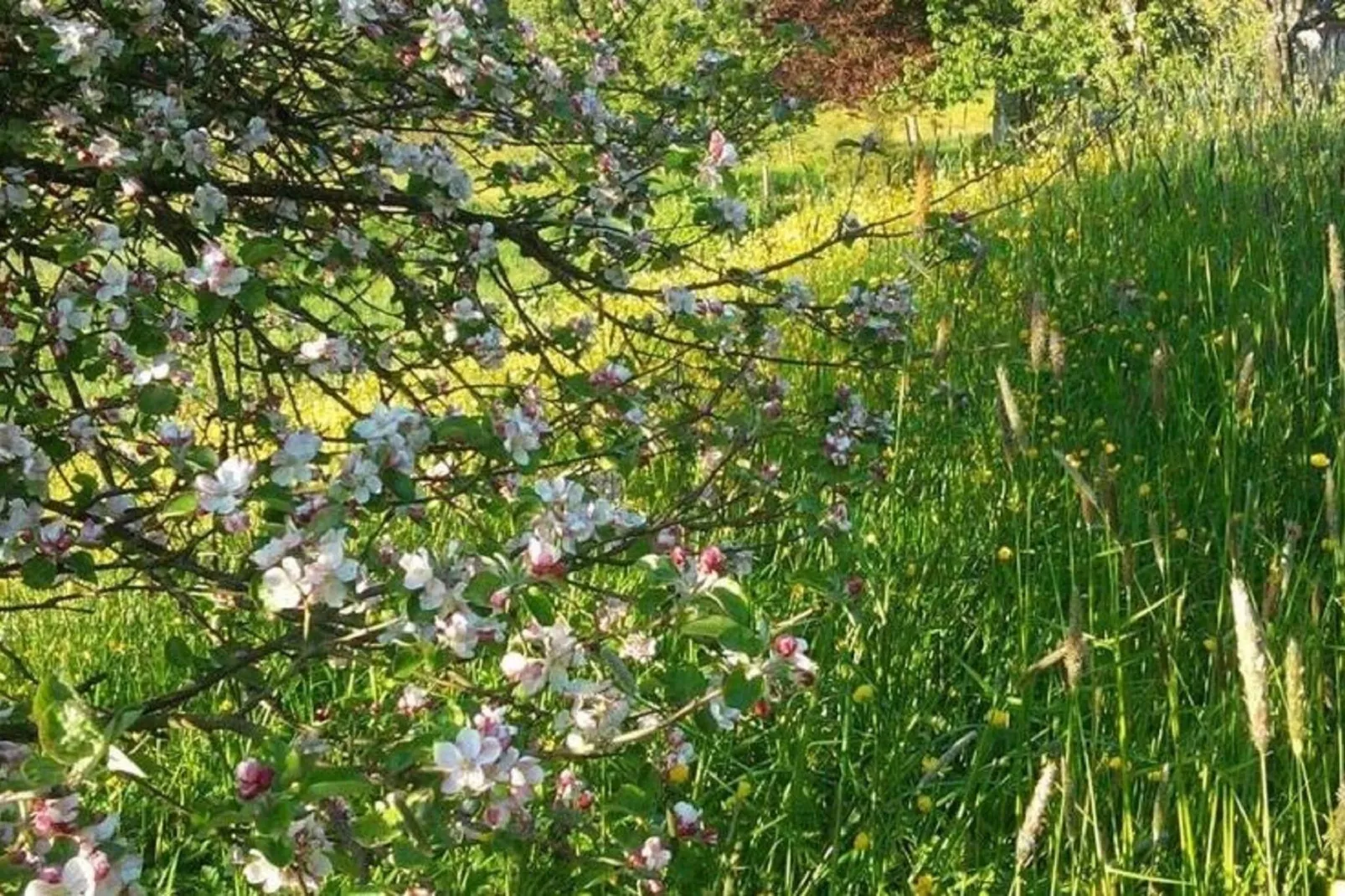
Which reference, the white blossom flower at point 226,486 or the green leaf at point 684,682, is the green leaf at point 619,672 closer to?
the green leaf at point 684,682

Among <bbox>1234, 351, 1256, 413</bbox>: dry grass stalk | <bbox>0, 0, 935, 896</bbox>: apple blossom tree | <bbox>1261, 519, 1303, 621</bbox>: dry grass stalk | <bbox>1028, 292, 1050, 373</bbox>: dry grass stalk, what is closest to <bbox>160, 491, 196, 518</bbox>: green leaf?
<bbox>0, 0, 935, 896</bbox>: apple blossom tree

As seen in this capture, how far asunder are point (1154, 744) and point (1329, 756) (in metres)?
0.24

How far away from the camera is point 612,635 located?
1547 mm

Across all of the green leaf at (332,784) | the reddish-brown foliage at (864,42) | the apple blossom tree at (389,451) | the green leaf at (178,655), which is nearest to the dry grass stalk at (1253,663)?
the apple blossom tree at (389,451)

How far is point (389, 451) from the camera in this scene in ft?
4.83

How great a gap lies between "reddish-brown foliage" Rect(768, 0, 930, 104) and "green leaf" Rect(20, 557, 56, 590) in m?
15.8

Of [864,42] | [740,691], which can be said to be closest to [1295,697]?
[740,691]

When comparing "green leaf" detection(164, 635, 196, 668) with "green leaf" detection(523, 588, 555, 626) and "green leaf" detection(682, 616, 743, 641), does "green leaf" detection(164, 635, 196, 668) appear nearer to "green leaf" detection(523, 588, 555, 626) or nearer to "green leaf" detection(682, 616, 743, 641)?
"green leaf" detection(523, 588, 555, 626)

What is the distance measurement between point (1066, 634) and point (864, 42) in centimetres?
1901

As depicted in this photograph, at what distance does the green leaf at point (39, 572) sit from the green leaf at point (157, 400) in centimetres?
24

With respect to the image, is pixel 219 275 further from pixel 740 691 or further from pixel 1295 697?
pixel 1295 697

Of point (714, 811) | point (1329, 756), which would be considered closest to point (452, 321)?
point (714, 811)

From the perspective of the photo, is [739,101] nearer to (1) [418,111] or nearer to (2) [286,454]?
(1) [418,111]

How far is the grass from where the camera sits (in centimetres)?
197
